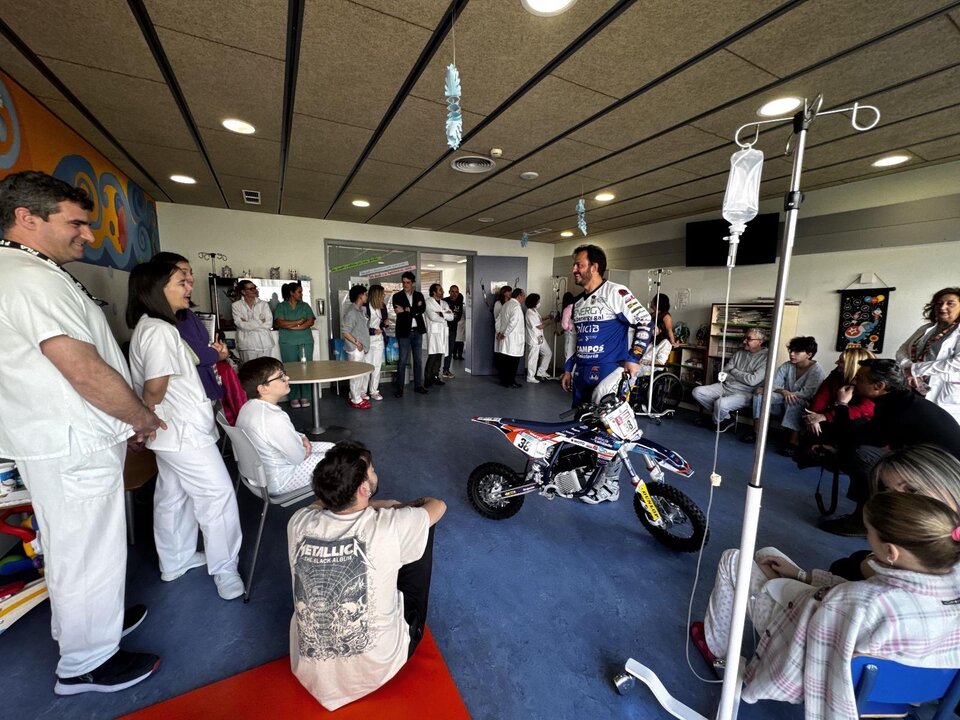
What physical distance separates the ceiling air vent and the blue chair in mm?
3316

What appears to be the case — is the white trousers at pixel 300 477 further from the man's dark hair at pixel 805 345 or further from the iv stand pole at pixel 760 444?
the man's dark hair at pixel 805 345

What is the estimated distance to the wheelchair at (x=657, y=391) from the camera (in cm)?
497

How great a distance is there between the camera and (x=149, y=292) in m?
1.58

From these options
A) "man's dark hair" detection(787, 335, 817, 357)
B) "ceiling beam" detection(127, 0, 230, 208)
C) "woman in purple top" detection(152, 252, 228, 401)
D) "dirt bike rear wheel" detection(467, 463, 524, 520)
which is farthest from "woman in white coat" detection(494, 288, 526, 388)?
"woman in purple top" detection(152, 252, 228, 401)

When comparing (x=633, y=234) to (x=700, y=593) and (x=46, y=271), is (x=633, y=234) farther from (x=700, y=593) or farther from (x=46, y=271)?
(x=46, y=271)

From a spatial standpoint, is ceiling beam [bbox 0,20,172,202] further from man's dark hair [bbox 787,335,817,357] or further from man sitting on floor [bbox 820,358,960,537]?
man's dark hair [bbox 787,335,817,357]

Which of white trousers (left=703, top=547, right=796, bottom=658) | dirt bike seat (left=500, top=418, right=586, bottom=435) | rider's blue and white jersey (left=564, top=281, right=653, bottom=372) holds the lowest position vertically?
white trousers (left=703, top=547, right=796, bottom=658)

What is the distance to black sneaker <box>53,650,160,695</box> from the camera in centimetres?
133

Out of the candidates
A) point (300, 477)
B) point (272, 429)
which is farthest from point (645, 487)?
point (272, 429)

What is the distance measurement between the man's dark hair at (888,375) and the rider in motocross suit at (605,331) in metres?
1.23

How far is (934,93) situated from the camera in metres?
2.10

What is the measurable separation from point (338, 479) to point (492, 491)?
1.51m

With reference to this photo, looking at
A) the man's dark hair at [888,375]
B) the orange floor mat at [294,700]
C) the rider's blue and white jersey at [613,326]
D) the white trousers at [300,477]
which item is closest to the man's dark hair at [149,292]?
the white trousers at [300,477]

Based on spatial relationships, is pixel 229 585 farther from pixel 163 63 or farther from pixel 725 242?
pixel 725 242
